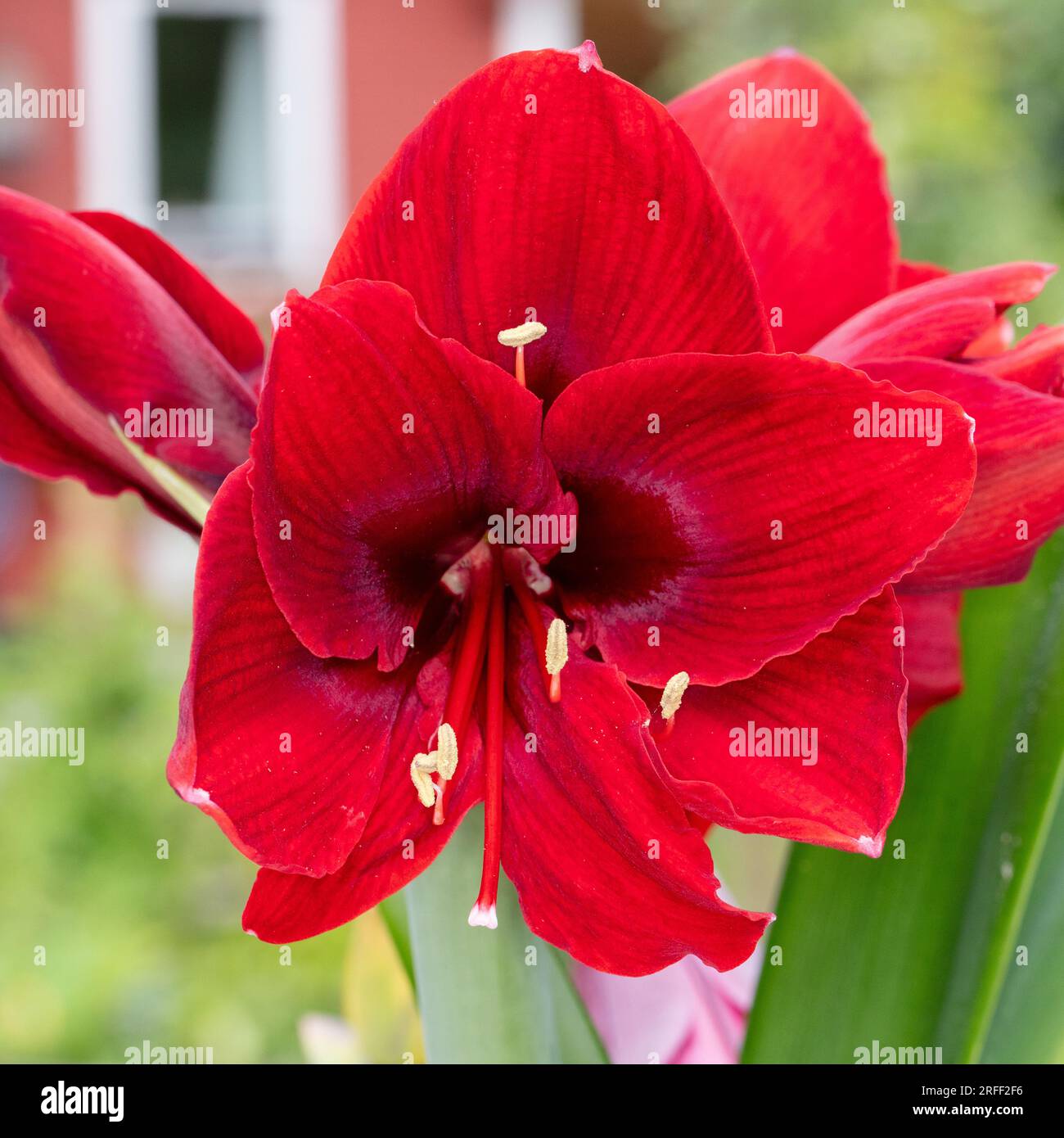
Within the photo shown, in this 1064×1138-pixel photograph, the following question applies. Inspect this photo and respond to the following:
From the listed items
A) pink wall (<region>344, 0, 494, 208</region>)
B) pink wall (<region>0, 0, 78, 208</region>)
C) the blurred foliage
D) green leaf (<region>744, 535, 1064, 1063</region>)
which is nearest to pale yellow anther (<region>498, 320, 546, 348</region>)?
green leaf (<region>744, 535, 1064, 1063</region>)

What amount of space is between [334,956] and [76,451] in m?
1.36

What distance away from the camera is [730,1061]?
17.4 inches

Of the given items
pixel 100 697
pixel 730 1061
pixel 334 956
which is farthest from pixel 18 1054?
pixel 730 1061

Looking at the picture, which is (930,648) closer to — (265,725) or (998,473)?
(998,473)

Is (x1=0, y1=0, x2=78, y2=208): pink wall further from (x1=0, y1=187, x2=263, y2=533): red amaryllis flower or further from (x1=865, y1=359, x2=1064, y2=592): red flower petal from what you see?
(x1=865, y1=359, x2=1064, y2=592): red flower petal

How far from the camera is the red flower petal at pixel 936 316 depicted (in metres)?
0.32

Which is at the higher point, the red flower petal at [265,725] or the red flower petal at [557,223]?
the red flower petal at [557,223]

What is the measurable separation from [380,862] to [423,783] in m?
0.03

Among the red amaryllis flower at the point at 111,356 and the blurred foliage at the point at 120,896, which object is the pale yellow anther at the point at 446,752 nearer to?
the red amaryllis flower at the point at 111,356

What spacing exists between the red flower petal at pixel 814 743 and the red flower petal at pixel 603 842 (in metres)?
0.01

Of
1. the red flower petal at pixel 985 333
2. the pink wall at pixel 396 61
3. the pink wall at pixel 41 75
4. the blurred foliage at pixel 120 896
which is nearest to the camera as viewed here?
the red flower petal at pixel 985 333

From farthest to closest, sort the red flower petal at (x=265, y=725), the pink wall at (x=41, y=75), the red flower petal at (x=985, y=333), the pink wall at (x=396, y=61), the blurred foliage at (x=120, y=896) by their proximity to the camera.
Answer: the pink wall at (x=41, y=75), the pink wall at (x=396, y=61), the blurred foliage at (x=120, y=896), the red flower petal at (x=985, y=333), the red flower petal at (x=265, y=725)

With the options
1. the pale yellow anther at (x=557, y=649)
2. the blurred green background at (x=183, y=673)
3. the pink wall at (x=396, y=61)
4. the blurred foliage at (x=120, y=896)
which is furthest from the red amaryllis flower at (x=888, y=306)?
the pink wall at (x=396, y=61)

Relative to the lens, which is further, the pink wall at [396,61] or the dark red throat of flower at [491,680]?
the pink wall at [396,61]
